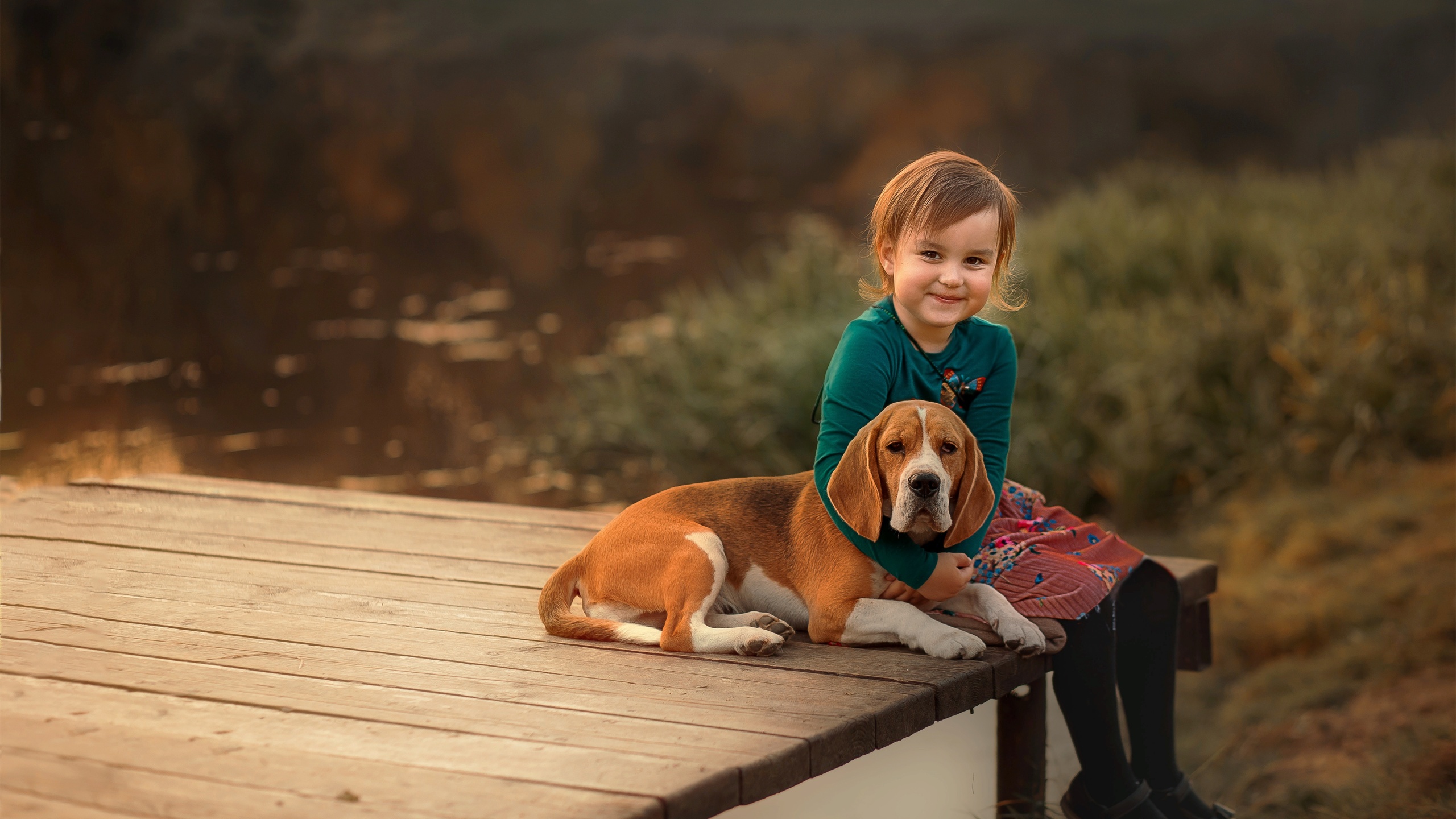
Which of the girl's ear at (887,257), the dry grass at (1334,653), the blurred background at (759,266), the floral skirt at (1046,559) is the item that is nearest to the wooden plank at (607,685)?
the floral skirt at (1046,559)

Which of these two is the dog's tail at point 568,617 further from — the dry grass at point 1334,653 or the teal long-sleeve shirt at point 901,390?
the dry grass at point 1334,653

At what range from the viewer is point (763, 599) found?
263 cm

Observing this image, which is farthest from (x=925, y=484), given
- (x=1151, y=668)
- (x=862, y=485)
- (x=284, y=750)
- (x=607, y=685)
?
(x=284, y=750)

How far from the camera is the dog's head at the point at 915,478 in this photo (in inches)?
91.8

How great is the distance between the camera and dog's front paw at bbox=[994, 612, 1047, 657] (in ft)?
8.27

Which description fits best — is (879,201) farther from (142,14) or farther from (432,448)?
(142,14)

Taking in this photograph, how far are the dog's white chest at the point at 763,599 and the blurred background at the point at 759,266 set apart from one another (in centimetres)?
193

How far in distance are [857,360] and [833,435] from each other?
16 cm

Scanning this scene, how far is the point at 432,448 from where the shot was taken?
914 cm

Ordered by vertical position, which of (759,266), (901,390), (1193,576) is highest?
(759,266)

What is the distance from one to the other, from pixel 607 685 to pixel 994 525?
975mm

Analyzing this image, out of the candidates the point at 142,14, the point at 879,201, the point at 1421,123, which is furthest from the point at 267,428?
the point at 1421,123

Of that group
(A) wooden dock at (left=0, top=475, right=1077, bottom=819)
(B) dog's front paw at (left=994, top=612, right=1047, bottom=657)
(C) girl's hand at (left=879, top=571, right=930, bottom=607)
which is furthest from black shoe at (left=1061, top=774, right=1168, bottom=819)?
(C) girl's hand at (left=879, top=571, right=930, bottom=607)

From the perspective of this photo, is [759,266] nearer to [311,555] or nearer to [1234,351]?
[1234,351]
